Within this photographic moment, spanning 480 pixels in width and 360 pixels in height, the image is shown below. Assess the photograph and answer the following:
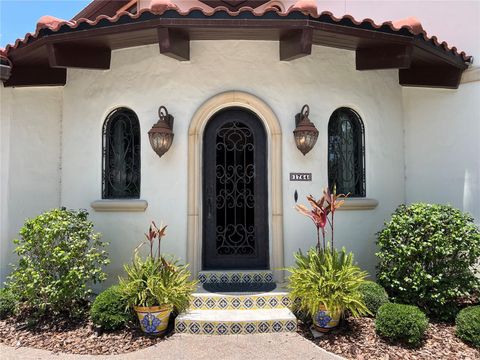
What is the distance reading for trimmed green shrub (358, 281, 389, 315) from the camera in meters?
4.83

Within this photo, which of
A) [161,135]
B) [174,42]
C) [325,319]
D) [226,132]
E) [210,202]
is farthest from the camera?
[226,132]

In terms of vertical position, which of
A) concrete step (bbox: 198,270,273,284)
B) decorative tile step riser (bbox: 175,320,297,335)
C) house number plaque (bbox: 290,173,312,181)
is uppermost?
house number plaque (bbox: 290,173,312,181)

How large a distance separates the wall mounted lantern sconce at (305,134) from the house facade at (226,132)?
105 mm

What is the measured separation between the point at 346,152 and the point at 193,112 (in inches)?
111

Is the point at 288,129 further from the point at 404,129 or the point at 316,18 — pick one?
the point at 404,129

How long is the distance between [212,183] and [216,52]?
2191 millimetres

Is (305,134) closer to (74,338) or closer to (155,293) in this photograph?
(155,293)

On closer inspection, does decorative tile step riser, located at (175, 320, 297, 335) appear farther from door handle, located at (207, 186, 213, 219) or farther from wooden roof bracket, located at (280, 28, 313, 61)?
wooden roof bracket, located at (280, 28, 313, 61)

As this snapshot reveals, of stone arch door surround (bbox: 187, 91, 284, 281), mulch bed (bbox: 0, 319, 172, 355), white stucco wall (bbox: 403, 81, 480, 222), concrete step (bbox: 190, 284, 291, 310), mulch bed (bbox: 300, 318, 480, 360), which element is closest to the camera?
mulch bed (bbox: 300, 318, 480, 360)

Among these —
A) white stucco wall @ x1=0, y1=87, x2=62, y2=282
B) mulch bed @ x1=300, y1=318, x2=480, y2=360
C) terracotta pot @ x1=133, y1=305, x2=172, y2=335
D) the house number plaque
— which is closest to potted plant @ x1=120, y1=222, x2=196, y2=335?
terracotta pot @ x1=133, y1=305, x2=172, y2=335

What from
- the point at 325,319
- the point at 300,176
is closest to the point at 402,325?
the point at 325,319

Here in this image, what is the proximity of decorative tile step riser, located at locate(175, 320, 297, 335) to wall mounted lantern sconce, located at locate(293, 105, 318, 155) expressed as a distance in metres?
2.63

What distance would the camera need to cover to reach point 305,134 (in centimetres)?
552

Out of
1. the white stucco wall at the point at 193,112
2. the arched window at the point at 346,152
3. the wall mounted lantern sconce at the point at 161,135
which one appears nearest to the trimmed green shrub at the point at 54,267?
the white stucco wall at the point at 193,112
